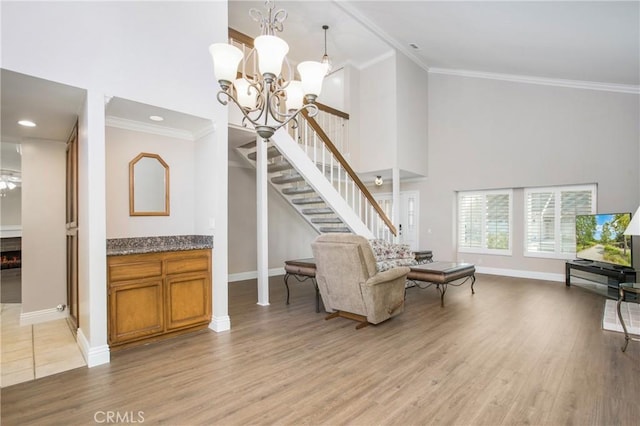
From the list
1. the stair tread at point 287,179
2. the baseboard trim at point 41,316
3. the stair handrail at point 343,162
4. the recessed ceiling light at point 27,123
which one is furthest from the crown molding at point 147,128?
the baseboard trim at point 41,316

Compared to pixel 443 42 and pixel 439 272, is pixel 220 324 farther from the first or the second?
pixel 443 42

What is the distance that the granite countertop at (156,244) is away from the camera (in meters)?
3.31

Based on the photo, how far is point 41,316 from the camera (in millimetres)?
4094

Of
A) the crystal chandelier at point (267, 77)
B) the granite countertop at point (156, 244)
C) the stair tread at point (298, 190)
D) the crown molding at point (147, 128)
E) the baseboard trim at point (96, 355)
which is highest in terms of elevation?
the crystal chandelier at point (267, 77)

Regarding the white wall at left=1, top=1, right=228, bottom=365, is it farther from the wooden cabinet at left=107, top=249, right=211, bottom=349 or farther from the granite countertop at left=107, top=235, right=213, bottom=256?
the granite countertop at left=107, top=235, right=213, bottom=256

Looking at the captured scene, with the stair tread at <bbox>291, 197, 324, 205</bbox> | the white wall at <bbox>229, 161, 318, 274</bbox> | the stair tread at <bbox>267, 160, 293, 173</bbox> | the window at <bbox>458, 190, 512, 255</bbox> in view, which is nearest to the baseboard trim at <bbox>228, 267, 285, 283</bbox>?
the white wall at <bbox>229, 161, 318, 274</bbox>

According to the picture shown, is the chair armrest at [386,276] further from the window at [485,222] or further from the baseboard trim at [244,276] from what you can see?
the window at [485,222]

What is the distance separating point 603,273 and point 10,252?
43.5 ft

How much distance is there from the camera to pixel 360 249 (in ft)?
11.8

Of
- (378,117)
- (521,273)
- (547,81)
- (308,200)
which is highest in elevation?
(547,81)

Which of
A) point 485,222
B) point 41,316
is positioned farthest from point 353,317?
point 485,222

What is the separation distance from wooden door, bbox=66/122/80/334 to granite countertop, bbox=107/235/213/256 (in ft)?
1.74

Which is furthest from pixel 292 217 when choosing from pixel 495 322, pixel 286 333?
pixel 495 322

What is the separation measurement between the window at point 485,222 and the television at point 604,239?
56.3 inches
